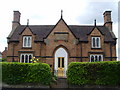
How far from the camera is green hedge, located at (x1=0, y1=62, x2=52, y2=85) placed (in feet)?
65.1

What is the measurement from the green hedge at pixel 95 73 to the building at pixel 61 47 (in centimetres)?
636

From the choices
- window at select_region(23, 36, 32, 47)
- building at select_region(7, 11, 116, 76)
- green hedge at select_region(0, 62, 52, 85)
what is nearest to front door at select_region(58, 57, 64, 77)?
building at select_region(7, 11, 116, 76)

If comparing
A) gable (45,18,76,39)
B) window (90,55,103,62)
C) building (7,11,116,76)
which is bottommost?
window (90,55,103,62)

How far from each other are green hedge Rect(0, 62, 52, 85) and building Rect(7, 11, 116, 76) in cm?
636

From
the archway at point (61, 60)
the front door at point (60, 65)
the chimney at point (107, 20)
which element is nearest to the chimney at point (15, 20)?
the archway at point (61, 60)

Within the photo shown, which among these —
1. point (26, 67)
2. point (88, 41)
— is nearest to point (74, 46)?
point (88, 41)

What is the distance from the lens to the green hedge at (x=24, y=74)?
19.8m

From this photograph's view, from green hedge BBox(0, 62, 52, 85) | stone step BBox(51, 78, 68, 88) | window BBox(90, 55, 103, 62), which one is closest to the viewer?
green hedge BBox(0, 62, 52, 85)

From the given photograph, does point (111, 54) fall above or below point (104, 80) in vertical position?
above

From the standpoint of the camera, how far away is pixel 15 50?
27.6 metres

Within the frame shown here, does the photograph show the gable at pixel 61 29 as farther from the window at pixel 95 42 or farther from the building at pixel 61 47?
the window at pixel 95 42

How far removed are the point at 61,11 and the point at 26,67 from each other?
12489mm

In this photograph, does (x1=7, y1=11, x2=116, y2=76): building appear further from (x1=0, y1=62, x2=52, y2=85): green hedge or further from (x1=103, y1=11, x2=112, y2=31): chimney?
(x1=0, y1=62, x2=52, y2=85): green hedge

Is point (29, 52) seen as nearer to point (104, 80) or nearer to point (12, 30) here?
point (12, 30)
